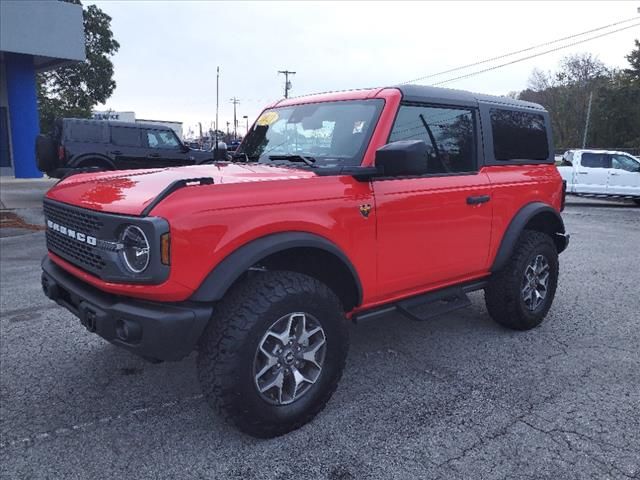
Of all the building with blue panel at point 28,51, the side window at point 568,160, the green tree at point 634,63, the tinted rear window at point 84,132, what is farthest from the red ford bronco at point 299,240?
the green tree at point 634,63

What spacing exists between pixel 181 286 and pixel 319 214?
884 mm

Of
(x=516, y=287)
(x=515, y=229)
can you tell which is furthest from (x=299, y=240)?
(x=516, y=287)

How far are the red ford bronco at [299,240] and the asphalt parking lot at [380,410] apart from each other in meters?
0.27

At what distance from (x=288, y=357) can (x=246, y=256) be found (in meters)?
0.66

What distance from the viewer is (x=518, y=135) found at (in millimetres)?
4344

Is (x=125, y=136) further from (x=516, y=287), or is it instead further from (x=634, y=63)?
(x=634, y=63)

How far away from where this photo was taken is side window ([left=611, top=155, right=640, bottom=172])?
51.3ft

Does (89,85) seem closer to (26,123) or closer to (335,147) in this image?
(26,123)

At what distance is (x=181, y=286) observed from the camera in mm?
2418

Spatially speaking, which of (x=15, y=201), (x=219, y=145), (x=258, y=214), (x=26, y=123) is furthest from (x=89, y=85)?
(x=258, y=214)

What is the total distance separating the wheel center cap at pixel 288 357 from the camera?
2.80 meters

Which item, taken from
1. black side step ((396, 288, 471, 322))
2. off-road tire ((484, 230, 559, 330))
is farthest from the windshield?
off-road tire ((484, 230, 559, 330))

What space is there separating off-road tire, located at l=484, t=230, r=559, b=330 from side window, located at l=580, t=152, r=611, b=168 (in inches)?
539

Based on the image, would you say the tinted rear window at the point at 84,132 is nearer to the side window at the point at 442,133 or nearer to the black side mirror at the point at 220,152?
the black side mirror at the point at 220,152
